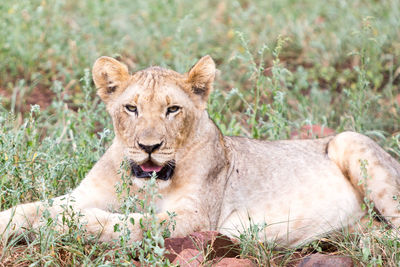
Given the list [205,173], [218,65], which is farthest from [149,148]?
[218,65]

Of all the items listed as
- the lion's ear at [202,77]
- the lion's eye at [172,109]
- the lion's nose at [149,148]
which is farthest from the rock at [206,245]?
the lion's ear at [202,77]

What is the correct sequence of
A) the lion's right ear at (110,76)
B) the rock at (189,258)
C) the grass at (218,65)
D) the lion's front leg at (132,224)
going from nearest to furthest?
the rock at (189,258), the lion's front leg at (132,224), the lion's right ear at (110,76), the grass at (218,65)

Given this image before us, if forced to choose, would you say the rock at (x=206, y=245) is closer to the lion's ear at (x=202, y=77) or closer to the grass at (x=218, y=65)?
the grass at (x=218, y=65)

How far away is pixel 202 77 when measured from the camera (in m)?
4.96

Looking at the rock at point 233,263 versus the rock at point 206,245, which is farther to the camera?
the rock at point 206,245

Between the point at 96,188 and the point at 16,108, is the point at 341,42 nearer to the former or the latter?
the point at 16,108

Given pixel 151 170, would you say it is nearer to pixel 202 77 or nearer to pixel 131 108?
pixel 131 108

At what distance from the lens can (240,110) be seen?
804 cm

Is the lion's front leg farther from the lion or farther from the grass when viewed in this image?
the grass

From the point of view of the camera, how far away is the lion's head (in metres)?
4.50

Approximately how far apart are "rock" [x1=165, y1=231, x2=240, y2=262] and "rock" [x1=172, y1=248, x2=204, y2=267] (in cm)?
4

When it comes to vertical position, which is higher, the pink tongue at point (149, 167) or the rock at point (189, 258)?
the pink tongue at point (149, 167)

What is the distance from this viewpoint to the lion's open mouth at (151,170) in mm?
4556

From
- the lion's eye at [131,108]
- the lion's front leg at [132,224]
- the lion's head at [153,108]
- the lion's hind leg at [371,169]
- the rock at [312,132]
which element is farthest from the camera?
the rock at [312,132]
